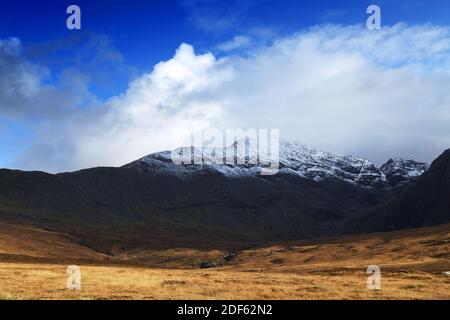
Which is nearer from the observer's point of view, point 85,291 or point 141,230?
point 85,291

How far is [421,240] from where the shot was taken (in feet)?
316

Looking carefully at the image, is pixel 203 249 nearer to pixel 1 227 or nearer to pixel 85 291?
pixel 1 227

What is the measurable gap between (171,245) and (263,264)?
1784 inches
